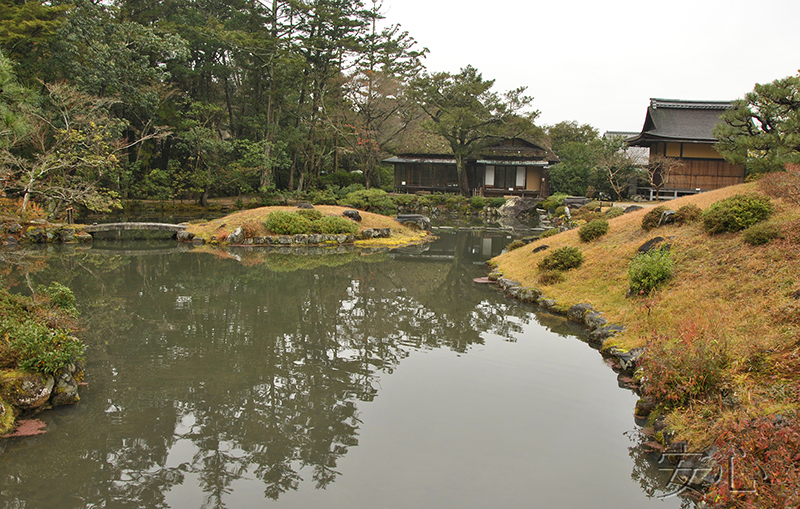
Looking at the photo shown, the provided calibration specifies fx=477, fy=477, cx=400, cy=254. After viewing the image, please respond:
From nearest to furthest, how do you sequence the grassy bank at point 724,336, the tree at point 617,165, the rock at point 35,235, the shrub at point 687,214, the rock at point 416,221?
1. the grassy bank at point 724,336
2. the shrub at point 687,214
3. the rock at point 35,235
4. the rock at point 416,221
5. the tree at point 617,165

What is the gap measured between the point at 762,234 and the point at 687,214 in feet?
9.63

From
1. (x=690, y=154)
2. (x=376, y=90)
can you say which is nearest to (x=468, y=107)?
(x=376, y=90)

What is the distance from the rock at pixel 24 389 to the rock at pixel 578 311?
921 centimetres

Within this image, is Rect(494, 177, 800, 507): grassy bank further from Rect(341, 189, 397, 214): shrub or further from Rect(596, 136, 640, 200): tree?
Rect(341, 189, 397, 214): shrub

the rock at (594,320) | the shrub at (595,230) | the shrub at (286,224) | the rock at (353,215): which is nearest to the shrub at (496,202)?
the rock at (353,215)

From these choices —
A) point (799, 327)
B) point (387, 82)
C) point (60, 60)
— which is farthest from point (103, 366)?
point (387, 82)

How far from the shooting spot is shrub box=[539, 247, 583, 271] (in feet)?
40.9

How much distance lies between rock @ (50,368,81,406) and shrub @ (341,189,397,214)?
26841 millimetres

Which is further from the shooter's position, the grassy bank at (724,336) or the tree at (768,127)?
the tree at (768,127)

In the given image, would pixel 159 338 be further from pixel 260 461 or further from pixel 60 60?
pixel 60 60

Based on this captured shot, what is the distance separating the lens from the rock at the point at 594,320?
9.29 metres

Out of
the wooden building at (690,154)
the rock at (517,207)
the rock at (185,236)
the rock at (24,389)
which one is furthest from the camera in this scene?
the rock at (517,207)

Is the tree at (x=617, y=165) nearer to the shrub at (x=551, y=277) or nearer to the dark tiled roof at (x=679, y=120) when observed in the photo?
the dark tiled roof at (x=679, y=120)

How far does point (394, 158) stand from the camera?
42781 mm
